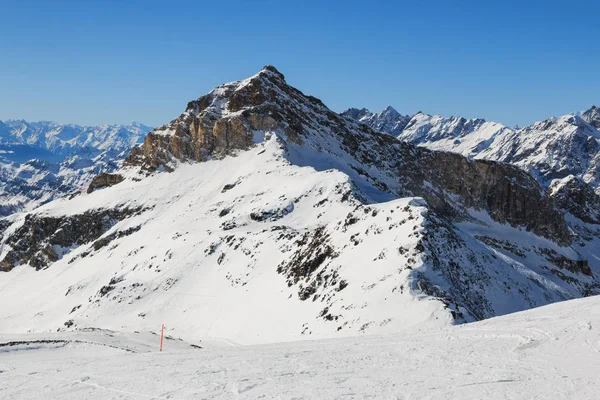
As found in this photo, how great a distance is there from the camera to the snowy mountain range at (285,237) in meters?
39.6

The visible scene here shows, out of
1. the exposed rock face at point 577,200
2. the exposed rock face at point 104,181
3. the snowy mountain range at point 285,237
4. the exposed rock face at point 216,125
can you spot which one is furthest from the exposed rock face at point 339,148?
the exposed rock face at point 577,200

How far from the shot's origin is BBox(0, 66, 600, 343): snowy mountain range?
3959cm

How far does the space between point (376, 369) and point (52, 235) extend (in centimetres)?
11440

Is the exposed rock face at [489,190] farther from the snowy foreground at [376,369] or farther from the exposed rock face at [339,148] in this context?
the snowy foreground at [376,369]

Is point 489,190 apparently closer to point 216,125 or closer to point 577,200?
point 577,200

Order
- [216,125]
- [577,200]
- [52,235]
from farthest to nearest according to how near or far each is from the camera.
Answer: [577,200]
[216,125]
[52,235]

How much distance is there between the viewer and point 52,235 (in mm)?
116312

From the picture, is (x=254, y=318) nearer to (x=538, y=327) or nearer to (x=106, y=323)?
(x=106, y=323)

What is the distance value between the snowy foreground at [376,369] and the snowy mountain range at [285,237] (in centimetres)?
998

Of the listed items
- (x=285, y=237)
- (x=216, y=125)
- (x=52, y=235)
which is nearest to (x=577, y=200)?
(x=216, y=125)

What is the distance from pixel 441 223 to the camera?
43719 millimetres

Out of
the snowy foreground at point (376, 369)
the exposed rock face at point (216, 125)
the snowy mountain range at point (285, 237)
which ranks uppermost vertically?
the exposed rock face at point (216, 125)

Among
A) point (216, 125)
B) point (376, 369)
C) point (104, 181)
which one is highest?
point (216, 125)

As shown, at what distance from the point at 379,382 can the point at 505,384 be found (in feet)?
11.4
